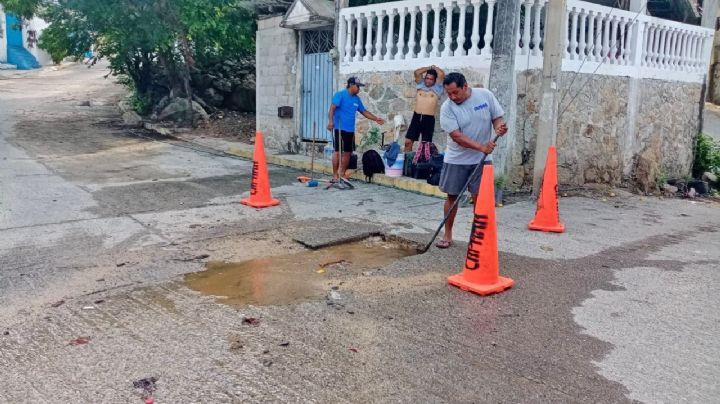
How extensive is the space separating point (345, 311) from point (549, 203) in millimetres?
3278

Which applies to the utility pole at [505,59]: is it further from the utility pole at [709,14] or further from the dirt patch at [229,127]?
the dirt patch at [229,127]

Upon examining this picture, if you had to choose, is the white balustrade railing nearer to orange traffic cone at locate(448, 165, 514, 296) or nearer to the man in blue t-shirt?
the man in blue t-shirt

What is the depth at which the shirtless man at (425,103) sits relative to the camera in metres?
8.79

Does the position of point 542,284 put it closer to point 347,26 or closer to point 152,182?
point 152,182

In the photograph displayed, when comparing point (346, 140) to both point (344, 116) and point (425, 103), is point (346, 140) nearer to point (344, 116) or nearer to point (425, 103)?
point (344, 116)

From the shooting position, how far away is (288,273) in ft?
15.8

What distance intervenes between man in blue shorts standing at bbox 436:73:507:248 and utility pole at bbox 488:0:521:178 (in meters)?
2.80

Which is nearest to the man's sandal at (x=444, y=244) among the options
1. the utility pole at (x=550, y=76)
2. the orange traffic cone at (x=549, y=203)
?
the orange traffic cone at (x=549, y=203)

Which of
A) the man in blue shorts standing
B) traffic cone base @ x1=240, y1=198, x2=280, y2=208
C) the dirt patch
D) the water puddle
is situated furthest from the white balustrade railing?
the dirt patch

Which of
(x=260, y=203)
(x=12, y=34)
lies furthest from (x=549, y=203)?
(x=12, y=34)

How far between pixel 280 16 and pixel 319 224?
278 inches

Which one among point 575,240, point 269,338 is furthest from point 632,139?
point 269,338

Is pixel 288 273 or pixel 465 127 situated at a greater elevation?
pixel 465 127

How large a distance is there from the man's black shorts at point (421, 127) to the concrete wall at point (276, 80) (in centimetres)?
373
